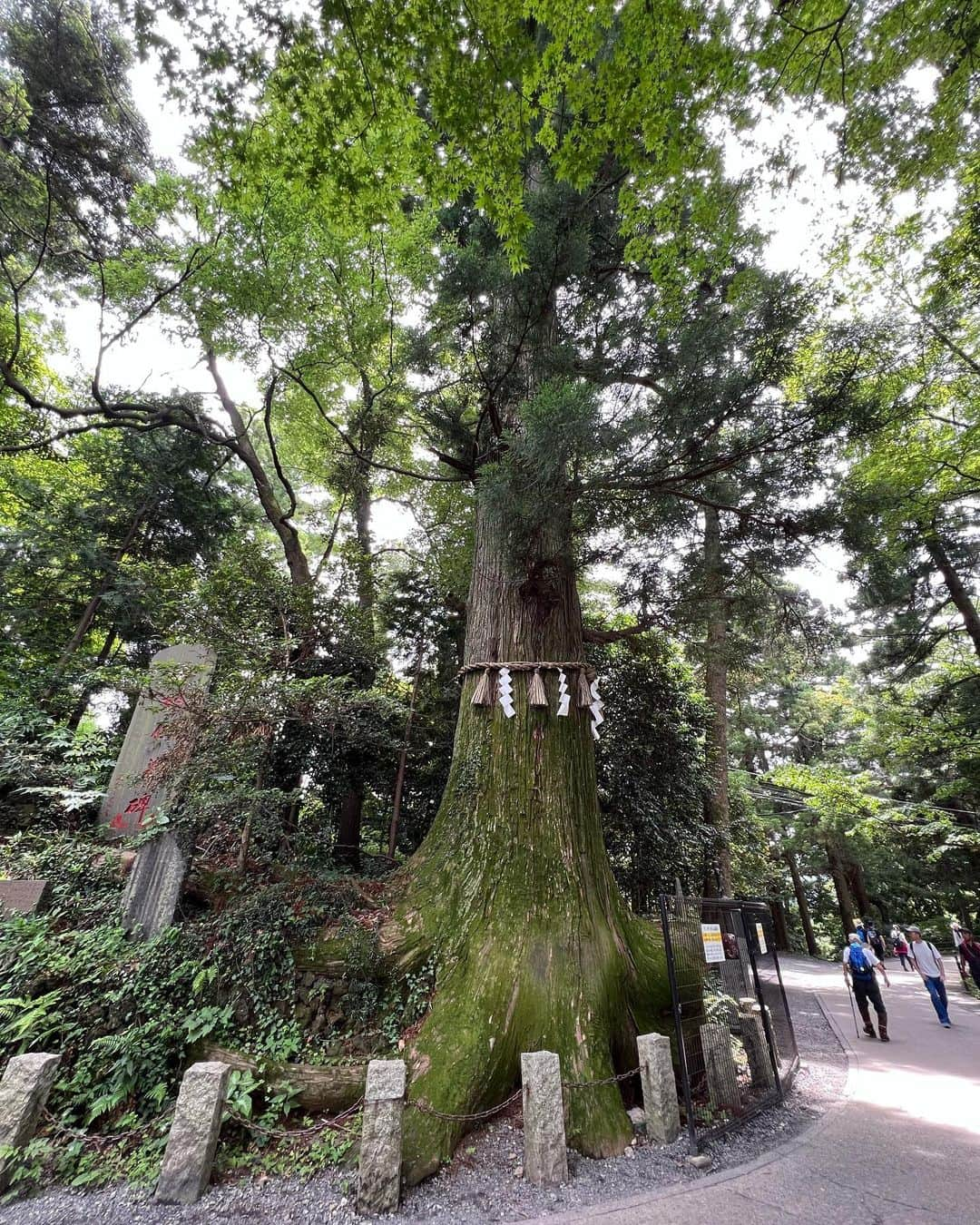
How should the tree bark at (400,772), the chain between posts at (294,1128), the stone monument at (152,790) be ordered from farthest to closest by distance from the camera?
1. the tree bark at (400,772)
2. the stone monument at (152,790)
3. the chain between posts at (294,1128)

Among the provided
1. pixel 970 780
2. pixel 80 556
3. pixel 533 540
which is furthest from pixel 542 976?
pixel 970 780

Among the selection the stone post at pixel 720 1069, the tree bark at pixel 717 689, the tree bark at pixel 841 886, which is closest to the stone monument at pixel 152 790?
the stone post at pixel 720 1069

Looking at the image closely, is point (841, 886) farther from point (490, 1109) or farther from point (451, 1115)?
point (451, 1115)

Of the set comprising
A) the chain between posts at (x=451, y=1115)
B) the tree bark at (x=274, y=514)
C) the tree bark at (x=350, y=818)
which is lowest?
the chain between posts at (x=451, y=1115)

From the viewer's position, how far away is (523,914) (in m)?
3.52

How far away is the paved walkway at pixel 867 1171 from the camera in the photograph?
234cm

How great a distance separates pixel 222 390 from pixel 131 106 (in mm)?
4594

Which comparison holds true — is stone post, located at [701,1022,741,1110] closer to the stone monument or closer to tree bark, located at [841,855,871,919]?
the stone monument

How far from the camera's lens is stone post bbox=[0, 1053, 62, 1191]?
2377mm

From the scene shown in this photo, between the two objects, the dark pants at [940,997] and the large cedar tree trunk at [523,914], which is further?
the dark pants at [940,997]

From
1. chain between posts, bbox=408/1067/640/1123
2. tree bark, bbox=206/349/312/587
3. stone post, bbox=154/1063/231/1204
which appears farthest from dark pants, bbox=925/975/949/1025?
tree bark, bbox=206/349/312/587

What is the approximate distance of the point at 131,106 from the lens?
8.02 meters

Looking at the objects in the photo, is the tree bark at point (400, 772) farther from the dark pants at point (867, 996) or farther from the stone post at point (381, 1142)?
the dark pants at point (867, 996)

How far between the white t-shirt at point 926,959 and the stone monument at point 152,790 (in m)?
9.35
